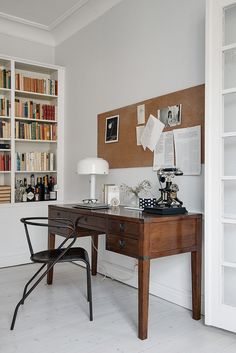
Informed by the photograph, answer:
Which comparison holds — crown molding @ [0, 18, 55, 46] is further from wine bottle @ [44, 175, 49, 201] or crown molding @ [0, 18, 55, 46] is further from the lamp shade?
the lamp shade

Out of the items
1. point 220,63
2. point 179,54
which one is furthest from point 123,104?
point 220,63

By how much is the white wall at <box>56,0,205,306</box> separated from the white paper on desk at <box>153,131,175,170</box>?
0.13m

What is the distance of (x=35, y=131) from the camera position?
410 cm

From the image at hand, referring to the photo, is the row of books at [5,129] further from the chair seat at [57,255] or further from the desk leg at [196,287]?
the desk leg at [196,287]

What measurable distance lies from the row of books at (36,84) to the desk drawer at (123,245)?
245 centimetres

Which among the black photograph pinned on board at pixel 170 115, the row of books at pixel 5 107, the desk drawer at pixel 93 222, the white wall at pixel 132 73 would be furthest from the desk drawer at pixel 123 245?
the row of books at pixel 5 107

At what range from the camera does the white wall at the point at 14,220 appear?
3799 millimetres

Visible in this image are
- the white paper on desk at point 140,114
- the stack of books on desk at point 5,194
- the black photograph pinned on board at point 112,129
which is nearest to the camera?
the white paper on desk at point 140,114

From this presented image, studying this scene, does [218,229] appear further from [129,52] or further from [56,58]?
[56,58]

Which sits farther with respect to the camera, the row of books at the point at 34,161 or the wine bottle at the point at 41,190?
the wine bottle at the point at 41,190

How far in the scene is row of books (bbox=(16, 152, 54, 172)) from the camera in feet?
13.1

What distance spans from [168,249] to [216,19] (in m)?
1.55

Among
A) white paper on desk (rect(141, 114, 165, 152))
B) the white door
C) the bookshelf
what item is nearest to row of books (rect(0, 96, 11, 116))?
the bookshelf

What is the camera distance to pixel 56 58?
175 inches
